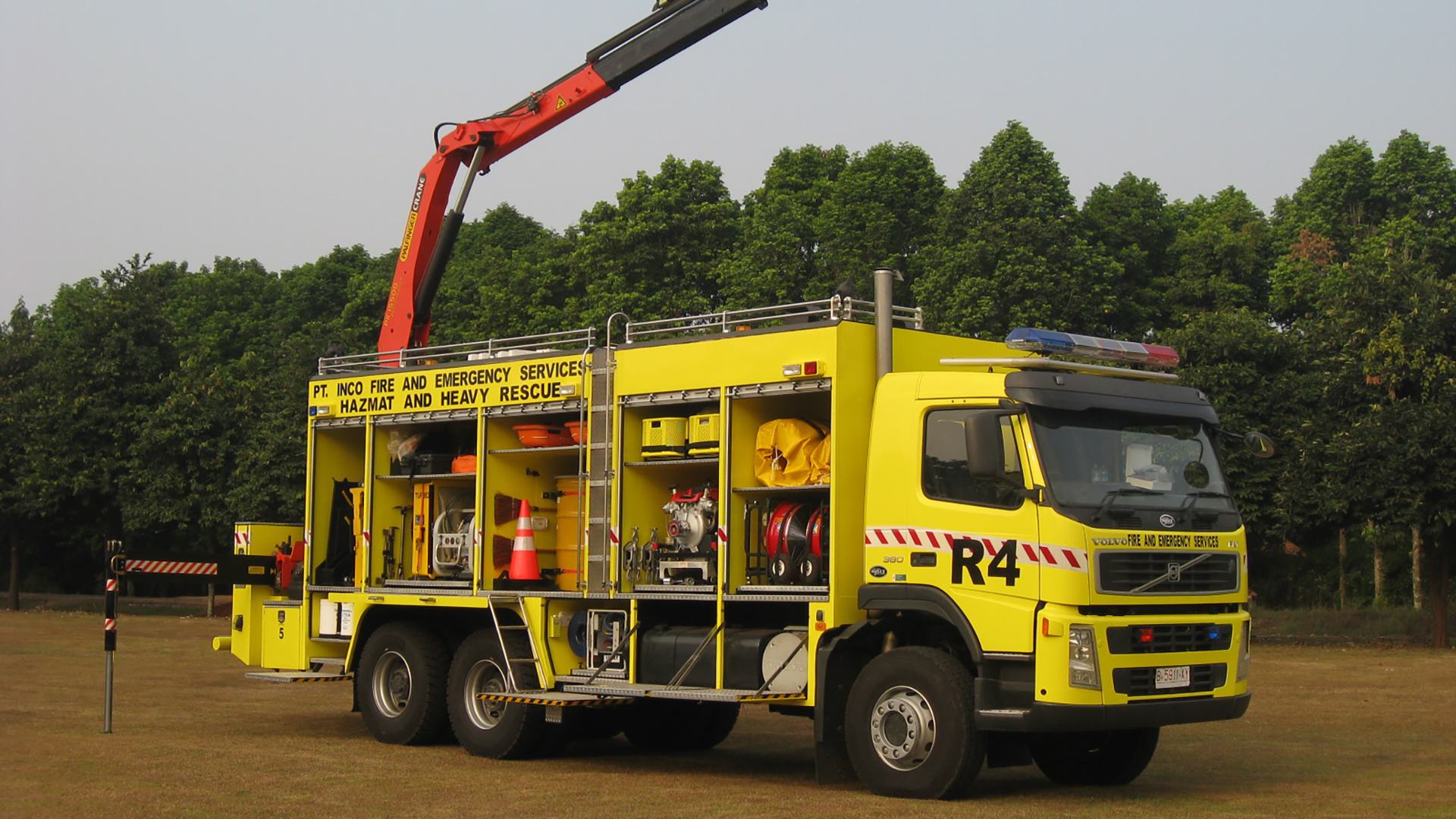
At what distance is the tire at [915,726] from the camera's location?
431 inches

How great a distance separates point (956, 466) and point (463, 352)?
631 cm

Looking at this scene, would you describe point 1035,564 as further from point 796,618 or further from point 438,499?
point 438,499

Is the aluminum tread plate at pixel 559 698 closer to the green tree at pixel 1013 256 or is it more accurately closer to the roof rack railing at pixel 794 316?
the roof rack railing at pixel 794 316

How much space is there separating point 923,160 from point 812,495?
45.9 meters

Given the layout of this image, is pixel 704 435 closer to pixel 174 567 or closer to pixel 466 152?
pixel 466 152

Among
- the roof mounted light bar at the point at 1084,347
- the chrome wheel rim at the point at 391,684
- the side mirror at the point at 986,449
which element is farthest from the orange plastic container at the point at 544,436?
the side mirror at the point at 986,449

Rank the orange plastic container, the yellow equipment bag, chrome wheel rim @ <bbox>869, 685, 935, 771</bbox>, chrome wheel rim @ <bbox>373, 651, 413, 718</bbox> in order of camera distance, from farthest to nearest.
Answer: chrome wheel rim @ <bbox>373, 651, 413, 718</bbox>, the orange plastic container, the yellow equipment bag, chrome wheel rim @ <bbox>869, 685, 935, 771</bbox>

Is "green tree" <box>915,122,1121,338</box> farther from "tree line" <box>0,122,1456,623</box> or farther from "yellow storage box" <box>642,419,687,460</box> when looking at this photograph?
"yellow storage box" <box>642,419,687,460</box>

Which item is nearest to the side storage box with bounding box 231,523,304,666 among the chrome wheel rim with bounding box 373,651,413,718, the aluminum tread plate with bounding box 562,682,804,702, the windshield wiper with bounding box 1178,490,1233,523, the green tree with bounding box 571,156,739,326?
the chrome wheel rim with bounding box 373,651,413,718

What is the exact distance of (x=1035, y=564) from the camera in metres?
10.8

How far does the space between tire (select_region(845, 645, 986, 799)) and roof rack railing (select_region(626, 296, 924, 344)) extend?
2831mm

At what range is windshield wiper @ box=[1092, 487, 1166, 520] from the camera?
10852 millimetres

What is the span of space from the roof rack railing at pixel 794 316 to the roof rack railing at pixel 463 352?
0.85 meters

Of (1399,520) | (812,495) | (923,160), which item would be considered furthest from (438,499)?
(923,160)
